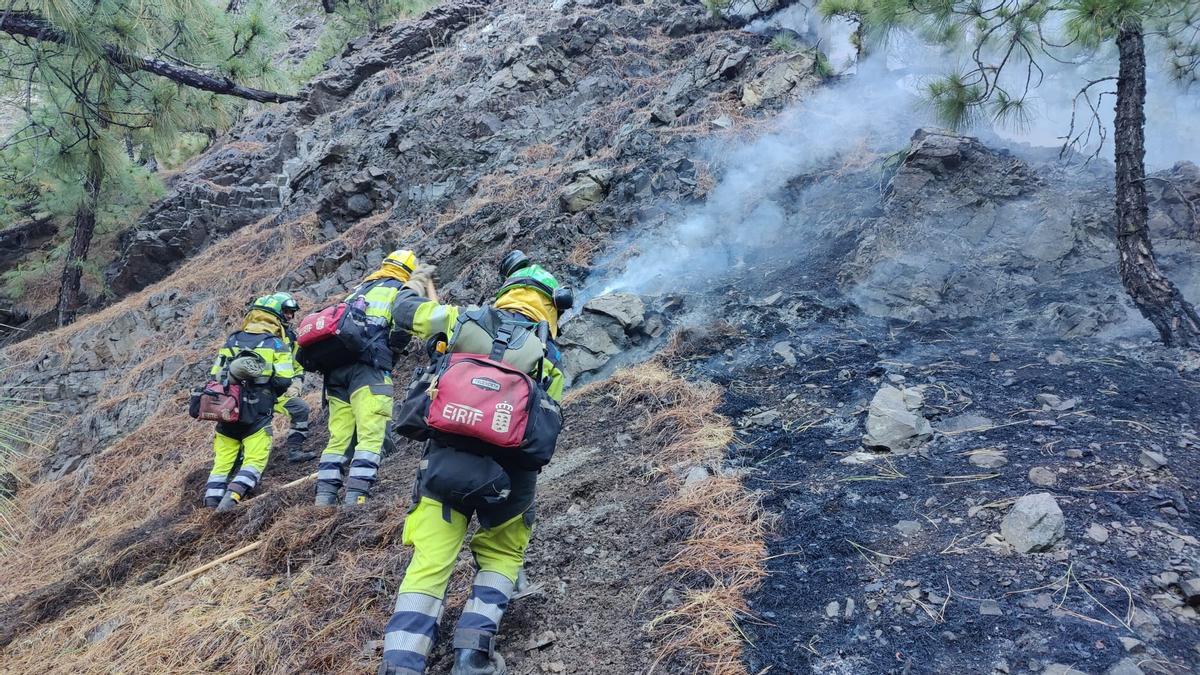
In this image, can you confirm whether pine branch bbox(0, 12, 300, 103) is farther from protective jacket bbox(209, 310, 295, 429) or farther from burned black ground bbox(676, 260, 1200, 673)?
burned black ground bbox(676, 260, 1200, 673)

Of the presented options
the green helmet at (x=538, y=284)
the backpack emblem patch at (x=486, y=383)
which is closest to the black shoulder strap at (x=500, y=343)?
the backpack emblem patch at (x=486, y=383)

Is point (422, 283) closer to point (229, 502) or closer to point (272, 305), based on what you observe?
point (229, 502)

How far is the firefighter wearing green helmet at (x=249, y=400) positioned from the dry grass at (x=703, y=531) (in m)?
3.34

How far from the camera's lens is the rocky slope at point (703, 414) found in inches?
102

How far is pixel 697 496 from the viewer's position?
346 centimetres

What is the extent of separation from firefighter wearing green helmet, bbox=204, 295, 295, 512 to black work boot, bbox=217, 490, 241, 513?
0.02 meters

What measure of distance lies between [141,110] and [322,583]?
5.16 m

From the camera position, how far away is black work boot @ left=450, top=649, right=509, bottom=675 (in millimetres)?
2504

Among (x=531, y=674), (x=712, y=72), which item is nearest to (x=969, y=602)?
(x=531, y=674)

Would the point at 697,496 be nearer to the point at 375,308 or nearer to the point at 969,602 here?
the point at 969,602

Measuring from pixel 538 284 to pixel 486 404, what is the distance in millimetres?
900

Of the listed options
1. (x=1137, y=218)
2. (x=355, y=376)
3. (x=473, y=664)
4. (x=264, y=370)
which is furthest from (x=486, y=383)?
(x=1137, y=218)

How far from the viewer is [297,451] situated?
253 inches

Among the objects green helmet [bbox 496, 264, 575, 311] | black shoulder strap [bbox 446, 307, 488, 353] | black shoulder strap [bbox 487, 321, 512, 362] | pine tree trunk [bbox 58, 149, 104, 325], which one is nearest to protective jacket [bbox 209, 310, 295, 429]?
green helmet [bbox 496, 264, 575, 311]
